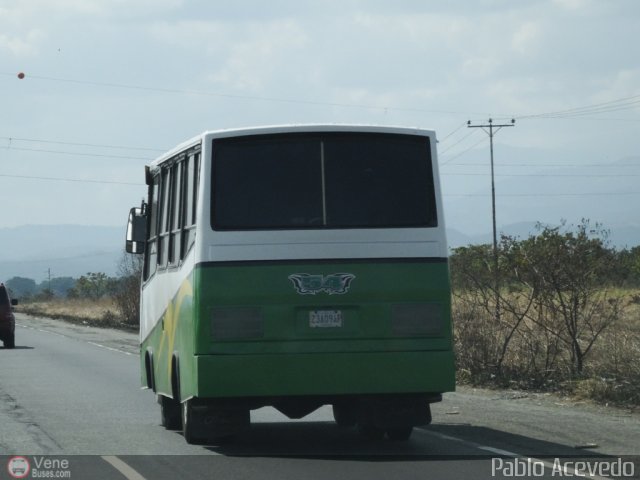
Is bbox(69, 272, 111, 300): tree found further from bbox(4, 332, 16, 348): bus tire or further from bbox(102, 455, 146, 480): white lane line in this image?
bbox(102, 455, 146, 480): white lane line

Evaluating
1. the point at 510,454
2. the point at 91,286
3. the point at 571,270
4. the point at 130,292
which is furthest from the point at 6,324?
the point at 91,286

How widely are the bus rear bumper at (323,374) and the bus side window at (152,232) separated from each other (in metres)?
3.50

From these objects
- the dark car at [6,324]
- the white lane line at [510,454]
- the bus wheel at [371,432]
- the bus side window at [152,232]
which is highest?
the bus side window at [152,232]

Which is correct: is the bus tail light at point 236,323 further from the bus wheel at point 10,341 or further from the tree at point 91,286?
the tree at point 91,286

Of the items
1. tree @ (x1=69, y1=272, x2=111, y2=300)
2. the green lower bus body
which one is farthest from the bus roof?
tree @ (x1=69, y1=272, x2=111, y2=300)

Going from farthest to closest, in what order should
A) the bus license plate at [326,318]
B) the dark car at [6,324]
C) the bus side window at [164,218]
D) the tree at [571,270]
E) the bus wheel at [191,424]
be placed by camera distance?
the dark car at [6,324]
the tree at [571,270]
the bus side window at [164,218]
the bus wheel at [191,424]
the bus license plate at [326,318]

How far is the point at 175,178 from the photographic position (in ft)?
46.6

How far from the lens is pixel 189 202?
13172mm

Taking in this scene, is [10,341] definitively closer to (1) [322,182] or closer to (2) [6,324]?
(2) [6,324]

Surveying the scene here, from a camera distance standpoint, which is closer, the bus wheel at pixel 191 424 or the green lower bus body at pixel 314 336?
the green lower bus body at pixel 314 336

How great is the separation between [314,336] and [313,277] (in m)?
0.54

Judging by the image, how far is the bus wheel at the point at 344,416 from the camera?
14652 mm

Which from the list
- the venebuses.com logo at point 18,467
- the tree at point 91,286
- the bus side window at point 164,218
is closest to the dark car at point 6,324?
the bus side window at point 164,218

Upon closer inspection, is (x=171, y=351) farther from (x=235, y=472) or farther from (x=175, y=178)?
(x=235, y=472)
